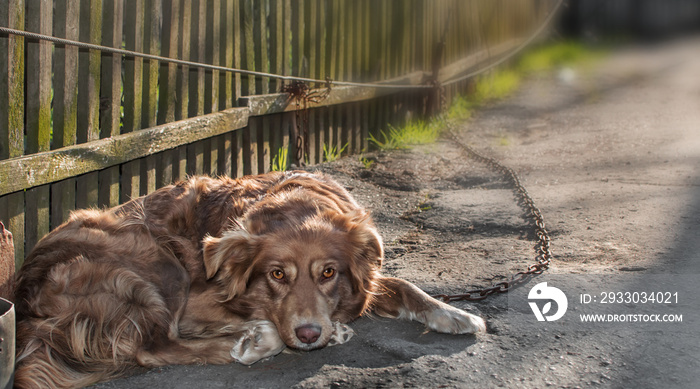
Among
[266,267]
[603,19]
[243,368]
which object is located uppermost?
[603,19]


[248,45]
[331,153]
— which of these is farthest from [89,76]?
[331,153]

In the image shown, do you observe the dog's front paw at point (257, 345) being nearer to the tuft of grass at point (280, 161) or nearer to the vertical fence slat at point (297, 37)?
the tuft of grass at point (280, 161)

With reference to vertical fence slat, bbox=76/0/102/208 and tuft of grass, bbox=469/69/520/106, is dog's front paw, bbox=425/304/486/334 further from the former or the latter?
tuft of grass, bbox=469/69/520/106

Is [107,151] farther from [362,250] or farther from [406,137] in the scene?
[406,137]

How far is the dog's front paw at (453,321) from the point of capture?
11.8ft

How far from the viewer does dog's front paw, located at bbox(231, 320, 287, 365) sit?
3393 millimetres

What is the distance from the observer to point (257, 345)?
3439mm

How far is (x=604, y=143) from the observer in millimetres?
8688

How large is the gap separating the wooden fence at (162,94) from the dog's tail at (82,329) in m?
0.87

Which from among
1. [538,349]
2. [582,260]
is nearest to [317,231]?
[538,349]

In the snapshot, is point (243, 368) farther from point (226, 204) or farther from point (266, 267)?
point (226, 204)

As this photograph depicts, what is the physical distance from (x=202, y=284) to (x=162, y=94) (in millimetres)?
1905

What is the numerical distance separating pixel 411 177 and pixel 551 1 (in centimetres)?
1492

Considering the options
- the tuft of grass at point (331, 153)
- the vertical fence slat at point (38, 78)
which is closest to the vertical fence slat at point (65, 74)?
the vertical fence slat at point (38, 78)
